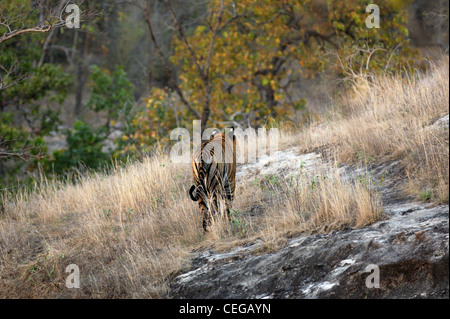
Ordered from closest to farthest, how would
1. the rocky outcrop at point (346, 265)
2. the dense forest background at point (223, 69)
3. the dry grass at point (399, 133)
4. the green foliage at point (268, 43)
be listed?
1. the rocky outcrop at point (346, 265)
2. the dry grass at point (399, 133)
3. the dense forest background at point (223, 69)
4. the green foliage at point (268, 43)

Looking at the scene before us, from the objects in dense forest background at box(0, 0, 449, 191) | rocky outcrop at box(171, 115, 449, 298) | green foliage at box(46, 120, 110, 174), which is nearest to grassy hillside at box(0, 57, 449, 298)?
rocky outcrop at box(171, 115, 449, 298)

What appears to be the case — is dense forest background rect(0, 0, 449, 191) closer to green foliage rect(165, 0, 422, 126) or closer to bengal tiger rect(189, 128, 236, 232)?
green foliage rect(165, 0, 422, 126)

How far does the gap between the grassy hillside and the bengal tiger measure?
8.6 inches

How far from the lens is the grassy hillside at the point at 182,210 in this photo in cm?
522

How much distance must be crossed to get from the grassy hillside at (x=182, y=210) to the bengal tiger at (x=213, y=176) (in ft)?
0.71

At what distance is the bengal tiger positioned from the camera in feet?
18.3

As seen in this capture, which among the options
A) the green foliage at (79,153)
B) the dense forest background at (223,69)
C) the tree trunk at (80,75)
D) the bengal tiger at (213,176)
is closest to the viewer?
the bengal tiger at (213,176)

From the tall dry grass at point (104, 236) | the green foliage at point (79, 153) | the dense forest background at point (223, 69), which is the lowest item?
the tall dry grass at point (104, 236)

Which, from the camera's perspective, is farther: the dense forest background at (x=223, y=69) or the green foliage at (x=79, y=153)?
the green foliage at (x=79, y=153)

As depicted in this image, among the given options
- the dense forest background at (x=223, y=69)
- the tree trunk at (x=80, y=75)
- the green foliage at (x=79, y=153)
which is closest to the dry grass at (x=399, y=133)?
the dense forest background at (x=223, y=69)

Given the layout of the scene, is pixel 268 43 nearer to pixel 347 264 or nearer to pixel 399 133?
pixel 399 133

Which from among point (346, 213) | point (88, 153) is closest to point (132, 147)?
point (88, 153)

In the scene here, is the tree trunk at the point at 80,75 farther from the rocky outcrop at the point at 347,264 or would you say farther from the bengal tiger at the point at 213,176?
the rocky outcrop at the point at 347,264

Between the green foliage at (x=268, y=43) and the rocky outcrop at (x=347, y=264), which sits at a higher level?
the green foliage at (x=268, y=43)
